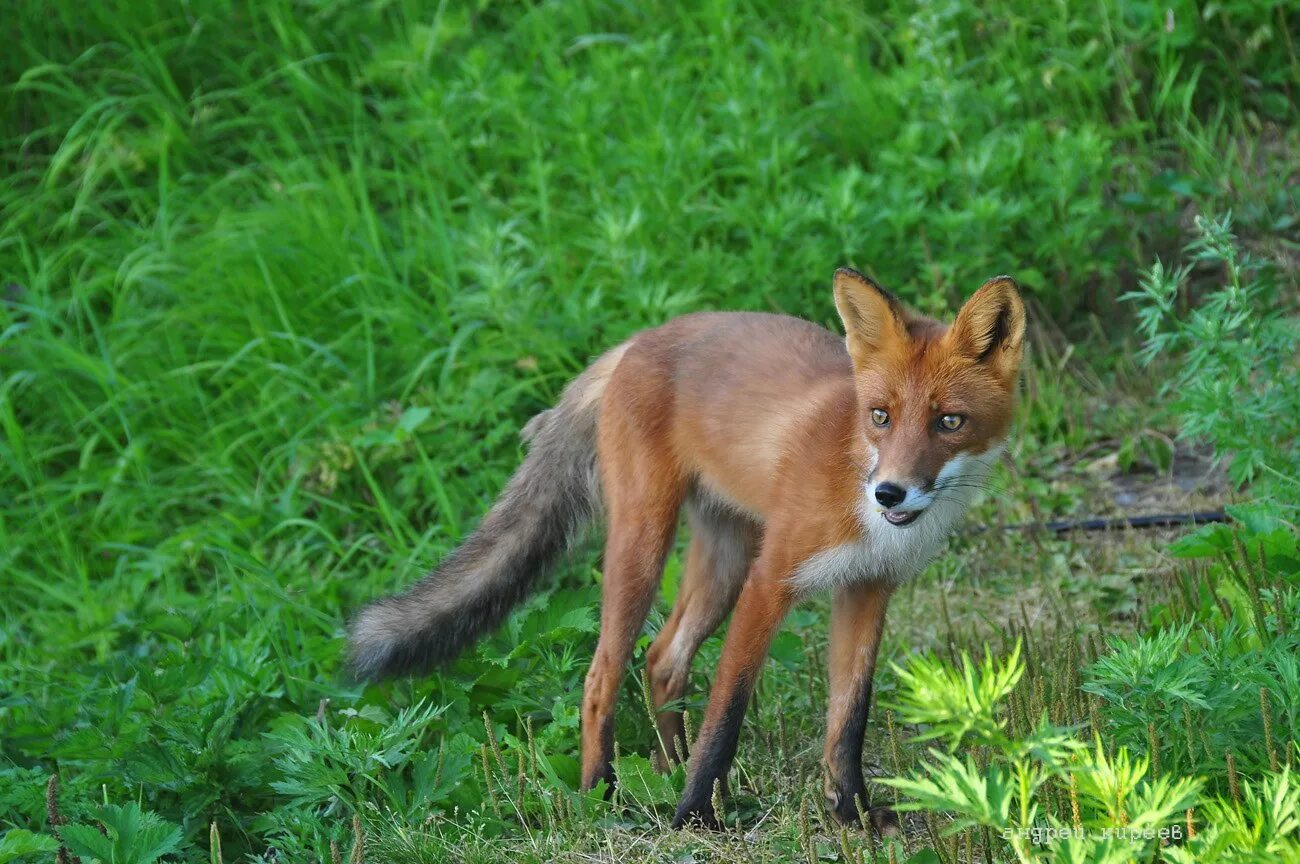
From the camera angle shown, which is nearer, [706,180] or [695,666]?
[695,666]

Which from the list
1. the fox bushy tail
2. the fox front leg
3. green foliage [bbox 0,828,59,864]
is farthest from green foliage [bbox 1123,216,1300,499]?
green foliage [bbox 0,828,59,864]

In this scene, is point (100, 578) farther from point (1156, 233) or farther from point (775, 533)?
point (1156, 233)

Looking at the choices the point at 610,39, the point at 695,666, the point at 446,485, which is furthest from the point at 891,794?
the point at 610,39

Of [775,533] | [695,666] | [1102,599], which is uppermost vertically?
[775,533]

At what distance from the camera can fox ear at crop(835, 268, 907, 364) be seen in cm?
318

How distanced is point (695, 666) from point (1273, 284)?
3.06 metres

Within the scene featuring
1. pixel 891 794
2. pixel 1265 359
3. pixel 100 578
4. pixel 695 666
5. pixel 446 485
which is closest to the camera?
pixel 891 794

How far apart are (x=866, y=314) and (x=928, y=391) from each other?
0.27 m

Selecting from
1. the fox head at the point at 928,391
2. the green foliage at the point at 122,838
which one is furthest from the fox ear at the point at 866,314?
the green foliage at the point at 122,838

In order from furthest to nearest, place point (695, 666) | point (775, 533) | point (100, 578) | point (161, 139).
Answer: point (161, 139) < point (100, 578) < point (695, 666) < point (775, 533)

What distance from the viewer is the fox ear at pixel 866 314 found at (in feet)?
10.4

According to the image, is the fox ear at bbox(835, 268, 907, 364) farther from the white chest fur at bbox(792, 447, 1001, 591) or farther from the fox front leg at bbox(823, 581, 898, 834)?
the fox front leg at bbox(823, 581, 898, 834)

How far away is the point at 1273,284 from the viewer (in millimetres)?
5527

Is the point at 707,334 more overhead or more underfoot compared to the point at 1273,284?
more overhead
